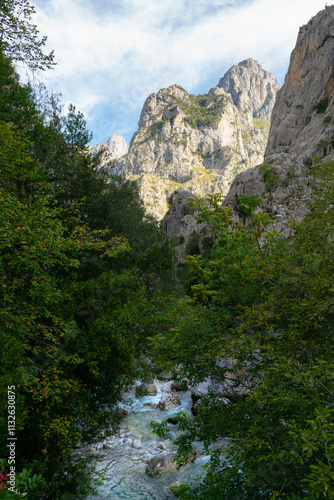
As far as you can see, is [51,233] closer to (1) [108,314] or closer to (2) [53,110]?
(1) [108,314]

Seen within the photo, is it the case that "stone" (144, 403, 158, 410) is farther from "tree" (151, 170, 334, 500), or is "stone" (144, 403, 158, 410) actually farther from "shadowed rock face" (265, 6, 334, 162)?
"shadowed rock face" (265, 6, 334, 162)

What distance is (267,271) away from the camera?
16.7 ft

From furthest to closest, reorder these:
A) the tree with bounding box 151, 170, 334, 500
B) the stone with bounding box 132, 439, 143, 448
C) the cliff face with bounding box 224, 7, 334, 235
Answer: the cliff face with bounding box 224, 7, 334, 235 < the stone with bounding box 132, 439, 143, 448 < the tree with bounding box 151, 170, 334, 500

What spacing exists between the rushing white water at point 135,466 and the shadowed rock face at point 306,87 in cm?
5987

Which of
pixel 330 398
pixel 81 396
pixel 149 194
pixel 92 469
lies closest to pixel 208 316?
pixel 330 398

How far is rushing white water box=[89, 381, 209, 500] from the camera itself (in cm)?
973

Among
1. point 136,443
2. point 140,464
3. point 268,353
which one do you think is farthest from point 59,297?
point 136,443

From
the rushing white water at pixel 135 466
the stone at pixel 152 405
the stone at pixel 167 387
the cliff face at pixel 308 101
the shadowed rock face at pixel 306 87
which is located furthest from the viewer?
the shadowed rock face at pixel 306 87

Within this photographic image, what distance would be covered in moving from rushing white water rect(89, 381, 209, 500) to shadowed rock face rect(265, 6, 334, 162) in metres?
59.9

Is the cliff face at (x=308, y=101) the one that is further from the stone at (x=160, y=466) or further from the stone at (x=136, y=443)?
the stone at (x=160, y=466)

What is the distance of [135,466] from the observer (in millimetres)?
11266

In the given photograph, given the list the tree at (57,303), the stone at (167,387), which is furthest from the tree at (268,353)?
the stone at (167,387)

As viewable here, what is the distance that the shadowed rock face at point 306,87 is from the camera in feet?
204

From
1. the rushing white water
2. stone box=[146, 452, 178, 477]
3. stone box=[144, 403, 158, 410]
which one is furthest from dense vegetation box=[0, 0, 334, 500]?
stone box=[144, 403, 158, 410]
